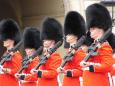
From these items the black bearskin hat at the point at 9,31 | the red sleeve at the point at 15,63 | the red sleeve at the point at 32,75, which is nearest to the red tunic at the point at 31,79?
the red sleeve at the point at 32,75

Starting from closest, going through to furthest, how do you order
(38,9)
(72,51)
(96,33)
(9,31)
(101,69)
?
(101,69)
(96,33)
(72,51)
(9,31)
(38,9)

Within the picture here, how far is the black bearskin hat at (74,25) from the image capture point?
614 cm

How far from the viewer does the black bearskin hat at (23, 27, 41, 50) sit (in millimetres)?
7028

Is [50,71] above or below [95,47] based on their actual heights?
below

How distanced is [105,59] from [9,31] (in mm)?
2239

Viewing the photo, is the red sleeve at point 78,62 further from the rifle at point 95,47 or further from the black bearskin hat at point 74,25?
the rifle at point 95,47

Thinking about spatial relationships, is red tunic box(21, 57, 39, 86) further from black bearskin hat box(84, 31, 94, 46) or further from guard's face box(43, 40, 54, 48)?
black bearskin hat box(84, 31, 94, 46)

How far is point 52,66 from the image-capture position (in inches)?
232

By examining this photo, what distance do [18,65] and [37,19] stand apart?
5.95 metres

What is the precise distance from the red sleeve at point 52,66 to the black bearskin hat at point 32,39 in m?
1.09

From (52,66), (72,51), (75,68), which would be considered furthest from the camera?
(52,66)

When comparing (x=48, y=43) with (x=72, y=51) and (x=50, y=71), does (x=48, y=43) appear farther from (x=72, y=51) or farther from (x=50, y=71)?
(x=72, y=51)

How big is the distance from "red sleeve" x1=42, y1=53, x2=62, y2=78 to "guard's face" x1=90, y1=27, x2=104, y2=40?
782 millimetres

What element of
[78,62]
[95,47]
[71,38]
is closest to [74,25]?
[71,38]
